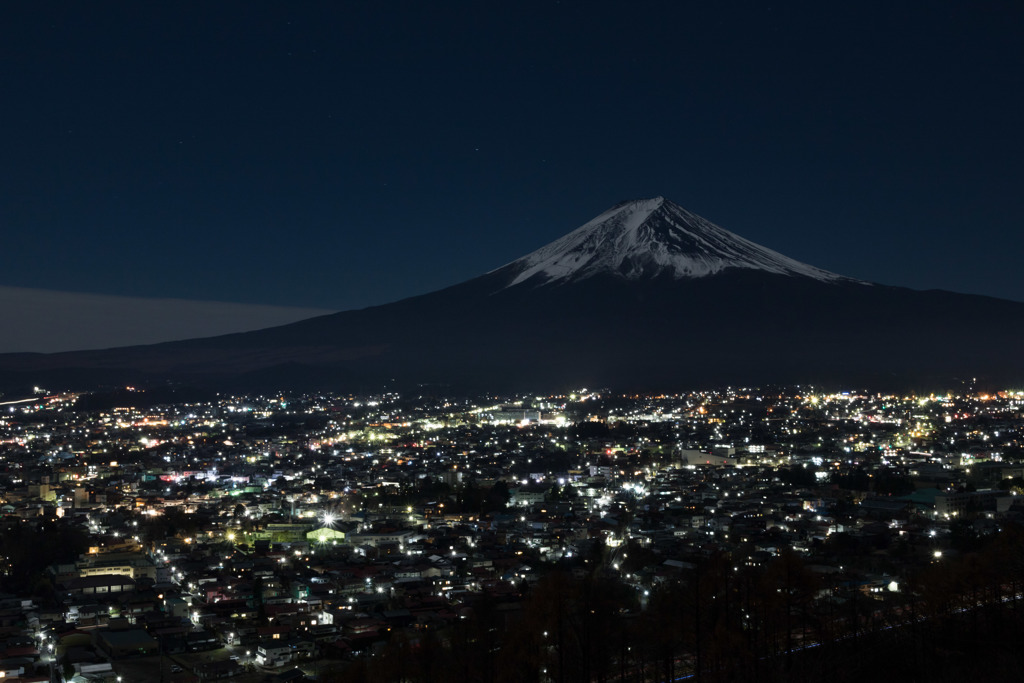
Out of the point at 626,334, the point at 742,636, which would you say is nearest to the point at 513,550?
the point at 742,636

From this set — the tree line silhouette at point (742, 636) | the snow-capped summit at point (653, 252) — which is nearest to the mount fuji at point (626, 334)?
the snow-capped summit at point (653, 252)

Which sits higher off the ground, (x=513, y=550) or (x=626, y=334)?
(x=626, y=334)

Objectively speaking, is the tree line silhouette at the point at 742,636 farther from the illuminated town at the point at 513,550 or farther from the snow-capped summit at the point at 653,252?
the snow-capped summit at the point at 653,252

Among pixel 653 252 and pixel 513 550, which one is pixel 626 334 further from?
pixel 513 550

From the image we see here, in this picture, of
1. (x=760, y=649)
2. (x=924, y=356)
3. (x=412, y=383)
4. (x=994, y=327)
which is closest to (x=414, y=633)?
(x=760, y=649)

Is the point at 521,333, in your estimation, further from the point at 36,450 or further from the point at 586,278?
the point at 36,450

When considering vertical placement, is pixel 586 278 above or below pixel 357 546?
above
